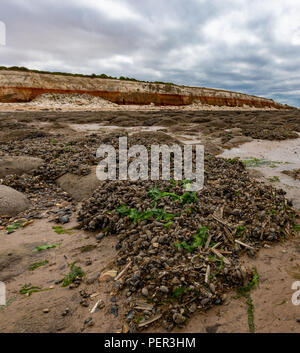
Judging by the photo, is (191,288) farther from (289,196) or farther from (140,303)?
(289,196)

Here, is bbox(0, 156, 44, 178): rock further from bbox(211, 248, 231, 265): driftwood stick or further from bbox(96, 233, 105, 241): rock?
bbox(211, 248, 231, 265): driftwood stick

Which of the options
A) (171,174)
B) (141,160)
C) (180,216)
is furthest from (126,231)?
(141,160)

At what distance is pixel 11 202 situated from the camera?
4.29 meters

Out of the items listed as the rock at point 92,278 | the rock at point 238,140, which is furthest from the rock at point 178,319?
the rock at point 238,140

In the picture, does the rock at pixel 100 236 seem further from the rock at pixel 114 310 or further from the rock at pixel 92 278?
the rock at pixel 114 310

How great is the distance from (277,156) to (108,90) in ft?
99.5

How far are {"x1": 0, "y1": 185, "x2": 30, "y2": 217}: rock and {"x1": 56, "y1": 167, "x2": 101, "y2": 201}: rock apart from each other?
3.08 ft

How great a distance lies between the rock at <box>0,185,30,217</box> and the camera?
4157mm

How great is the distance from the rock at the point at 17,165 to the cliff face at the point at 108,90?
25.6 meters

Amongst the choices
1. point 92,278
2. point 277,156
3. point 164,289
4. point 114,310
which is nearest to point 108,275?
point 92,278

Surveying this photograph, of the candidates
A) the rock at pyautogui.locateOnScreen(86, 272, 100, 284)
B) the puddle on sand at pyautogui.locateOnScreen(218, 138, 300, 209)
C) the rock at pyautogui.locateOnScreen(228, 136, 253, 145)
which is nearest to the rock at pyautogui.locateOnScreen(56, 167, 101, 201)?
the rock at pyautogui.locateOnScreen(86, 272, 100, 284)

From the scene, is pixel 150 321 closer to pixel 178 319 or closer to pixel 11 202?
pixel 178 319

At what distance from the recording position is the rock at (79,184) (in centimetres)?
488
